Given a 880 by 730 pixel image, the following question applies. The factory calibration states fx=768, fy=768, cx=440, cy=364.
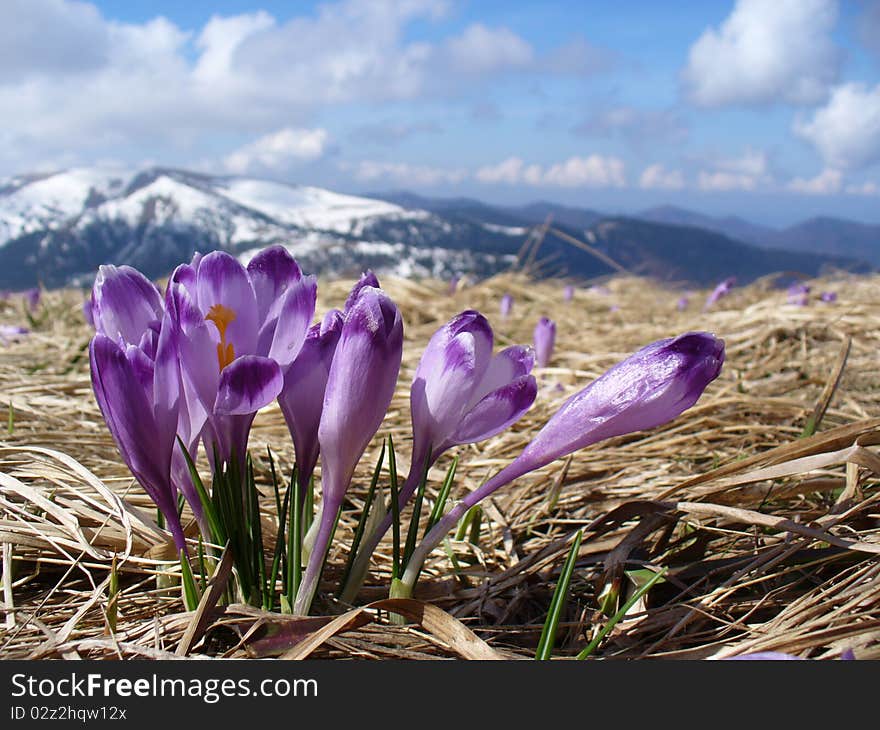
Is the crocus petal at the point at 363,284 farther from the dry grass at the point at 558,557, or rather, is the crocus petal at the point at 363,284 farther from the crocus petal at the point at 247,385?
the dry grass at the point at 558,557

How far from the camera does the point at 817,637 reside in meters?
1.02

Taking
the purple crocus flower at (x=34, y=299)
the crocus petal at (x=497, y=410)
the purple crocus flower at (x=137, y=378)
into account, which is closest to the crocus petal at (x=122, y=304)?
the purple crocus flower at (x=137, y=378)

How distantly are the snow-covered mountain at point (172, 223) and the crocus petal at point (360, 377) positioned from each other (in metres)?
122

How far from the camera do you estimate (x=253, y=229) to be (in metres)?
151

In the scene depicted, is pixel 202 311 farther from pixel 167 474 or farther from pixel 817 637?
pixel 817 637

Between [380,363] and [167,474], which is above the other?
[380,363]

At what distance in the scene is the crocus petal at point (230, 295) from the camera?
113 cm

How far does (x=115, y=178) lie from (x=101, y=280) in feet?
661

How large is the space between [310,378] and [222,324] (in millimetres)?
152

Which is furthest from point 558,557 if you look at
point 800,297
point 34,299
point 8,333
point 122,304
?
point 34,299

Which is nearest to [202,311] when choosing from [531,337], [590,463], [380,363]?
[380,363]

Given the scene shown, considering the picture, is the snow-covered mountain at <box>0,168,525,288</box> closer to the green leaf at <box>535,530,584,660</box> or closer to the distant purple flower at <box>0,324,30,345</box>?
the distant purple flower at <box>0,324,30,345</box>

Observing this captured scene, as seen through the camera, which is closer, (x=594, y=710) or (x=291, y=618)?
(x=594, y=710)

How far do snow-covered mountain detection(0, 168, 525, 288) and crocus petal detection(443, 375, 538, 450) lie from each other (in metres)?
122
